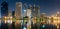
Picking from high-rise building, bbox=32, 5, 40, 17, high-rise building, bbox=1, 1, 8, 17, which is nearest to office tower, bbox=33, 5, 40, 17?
high-rise building, bbox=32, 5, 40, 17

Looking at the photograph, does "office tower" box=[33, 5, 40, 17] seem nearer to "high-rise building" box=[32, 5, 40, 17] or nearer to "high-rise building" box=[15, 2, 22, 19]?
"high-rise building" box=[32, 5, 40, 17]

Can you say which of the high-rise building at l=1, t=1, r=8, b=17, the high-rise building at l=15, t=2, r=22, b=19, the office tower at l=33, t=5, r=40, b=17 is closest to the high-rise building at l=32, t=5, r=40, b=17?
the office tower at l=33, t=5, r=40, b=17

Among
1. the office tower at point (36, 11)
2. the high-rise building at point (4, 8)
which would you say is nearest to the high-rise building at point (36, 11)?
the office tower at point (36, 11)

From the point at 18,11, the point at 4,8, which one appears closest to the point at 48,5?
the point at 18,11

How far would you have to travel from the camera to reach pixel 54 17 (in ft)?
4.87

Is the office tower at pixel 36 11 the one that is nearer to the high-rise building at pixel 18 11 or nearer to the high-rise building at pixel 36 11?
the high-rise building at pixel 36 11

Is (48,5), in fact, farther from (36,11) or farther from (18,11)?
(18,11)

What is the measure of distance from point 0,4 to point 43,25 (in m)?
0.60

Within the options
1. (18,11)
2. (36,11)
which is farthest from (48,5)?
(18,11)

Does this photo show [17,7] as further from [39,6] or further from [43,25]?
[43,25]

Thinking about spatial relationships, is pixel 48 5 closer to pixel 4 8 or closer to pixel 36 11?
pixel 36 11

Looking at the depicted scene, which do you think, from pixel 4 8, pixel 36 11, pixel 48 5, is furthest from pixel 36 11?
pixel 4 8

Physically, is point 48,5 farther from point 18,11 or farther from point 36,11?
point 18,11

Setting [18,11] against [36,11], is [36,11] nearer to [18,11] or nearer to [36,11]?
[36,11]
